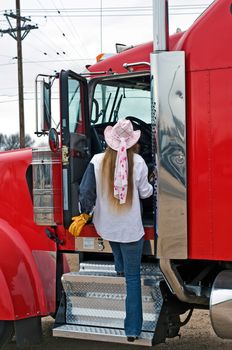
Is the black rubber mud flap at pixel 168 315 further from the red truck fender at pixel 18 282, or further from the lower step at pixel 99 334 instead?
the red truck fender at pixel 18 282

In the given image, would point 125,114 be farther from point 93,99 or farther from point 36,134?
point 36,134

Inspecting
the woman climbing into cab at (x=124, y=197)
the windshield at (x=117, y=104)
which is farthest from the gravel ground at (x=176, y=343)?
the windshield at (x=117, y=104)

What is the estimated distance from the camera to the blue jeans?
159 inches

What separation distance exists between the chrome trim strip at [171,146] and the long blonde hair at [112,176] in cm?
27

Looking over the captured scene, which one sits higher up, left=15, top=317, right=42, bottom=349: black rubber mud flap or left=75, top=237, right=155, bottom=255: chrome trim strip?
left=75, top=237, right=155, bottom=255: chrome trim strip

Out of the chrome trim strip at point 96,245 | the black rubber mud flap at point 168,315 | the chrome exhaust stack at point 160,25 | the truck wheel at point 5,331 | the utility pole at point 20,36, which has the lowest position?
the truck wheel at point 5,331

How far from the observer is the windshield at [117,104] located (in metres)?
4.75

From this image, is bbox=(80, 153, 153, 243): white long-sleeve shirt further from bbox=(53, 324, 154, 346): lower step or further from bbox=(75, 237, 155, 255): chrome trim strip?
bbox=(53, 324, 154, 346): lower step

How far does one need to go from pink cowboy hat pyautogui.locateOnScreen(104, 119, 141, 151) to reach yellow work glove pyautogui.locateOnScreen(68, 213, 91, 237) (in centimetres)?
56

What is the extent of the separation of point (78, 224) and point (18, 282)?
690 millimetres

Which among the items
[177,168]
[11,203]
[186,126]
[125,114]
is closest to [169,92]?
[186,126]

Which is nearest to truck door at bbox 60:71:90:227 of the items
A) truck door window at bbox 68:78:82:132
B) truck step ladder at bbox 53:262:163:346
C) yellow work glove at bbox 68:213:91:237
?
truck door window at bbox 68:78:82:132

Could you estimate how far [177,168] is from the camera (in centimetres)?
387

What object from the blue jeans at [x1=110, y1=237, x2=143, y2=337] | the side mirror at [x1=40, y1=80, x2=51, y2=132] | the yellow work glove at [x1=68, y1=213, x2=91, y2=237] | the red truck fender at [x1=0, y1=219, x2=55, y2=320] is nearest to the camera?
the blue jeans at [x1=110, y1=237, x2=143, y2=337]
